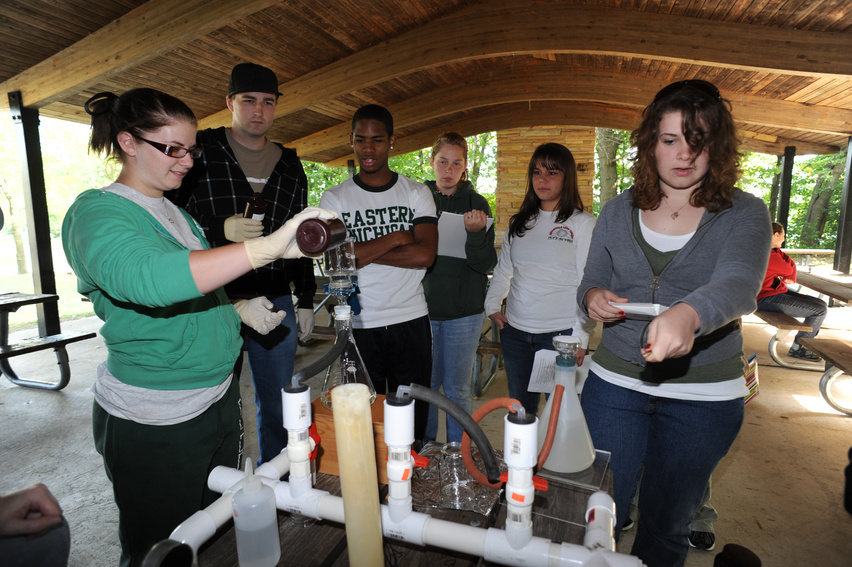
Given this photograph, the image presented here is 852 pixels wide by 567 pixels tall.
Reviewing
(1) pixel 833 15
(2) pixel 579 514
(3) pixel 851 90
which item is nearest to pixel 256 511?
(2) pixel 579 514

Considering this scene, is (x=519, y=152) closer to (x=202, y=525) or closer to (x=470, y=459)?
(x=470, y=459)

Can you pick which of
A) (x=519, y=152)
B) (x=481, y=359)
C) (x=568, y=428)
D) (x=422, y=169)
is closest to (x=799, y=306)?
(x=481, y=359)

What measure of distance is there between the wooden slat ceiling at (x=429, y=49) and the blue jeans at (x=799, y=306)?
2.31m

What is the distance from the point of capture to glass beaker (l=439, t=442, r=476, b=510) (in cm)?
107

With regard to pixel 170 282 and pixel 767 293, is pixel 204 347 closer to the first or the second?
pixel 170 282

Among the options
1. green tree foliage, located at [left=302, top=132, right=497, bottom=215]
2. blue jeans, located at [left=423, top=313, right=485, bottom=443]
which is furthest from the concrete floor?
green tree foliage, located at [left=302, top=132, right=497, bottom=215]

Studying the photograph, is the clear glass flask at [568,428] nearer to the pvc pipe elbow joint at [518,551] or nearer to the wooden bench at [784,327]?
the pvc pipe elbow joint at [518,551]

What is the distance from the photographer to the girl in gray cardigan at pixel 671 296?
134 cm

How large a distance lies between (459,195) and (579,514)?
237 centimetres

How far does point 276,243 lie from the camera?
1078mm

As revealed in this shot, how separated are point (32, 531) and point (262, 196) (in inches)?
70.0

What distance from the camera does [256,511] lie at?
865mm

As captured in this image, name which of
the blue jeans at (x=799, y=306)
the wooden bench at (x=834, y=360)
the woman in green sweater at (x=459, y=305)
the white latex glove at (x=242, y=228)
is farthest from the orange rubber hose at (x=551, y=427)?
the blue jeans at (x=799, y=306)

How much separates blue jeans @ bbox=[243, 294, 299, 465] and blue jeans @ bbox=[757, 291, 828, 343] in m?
5.34
